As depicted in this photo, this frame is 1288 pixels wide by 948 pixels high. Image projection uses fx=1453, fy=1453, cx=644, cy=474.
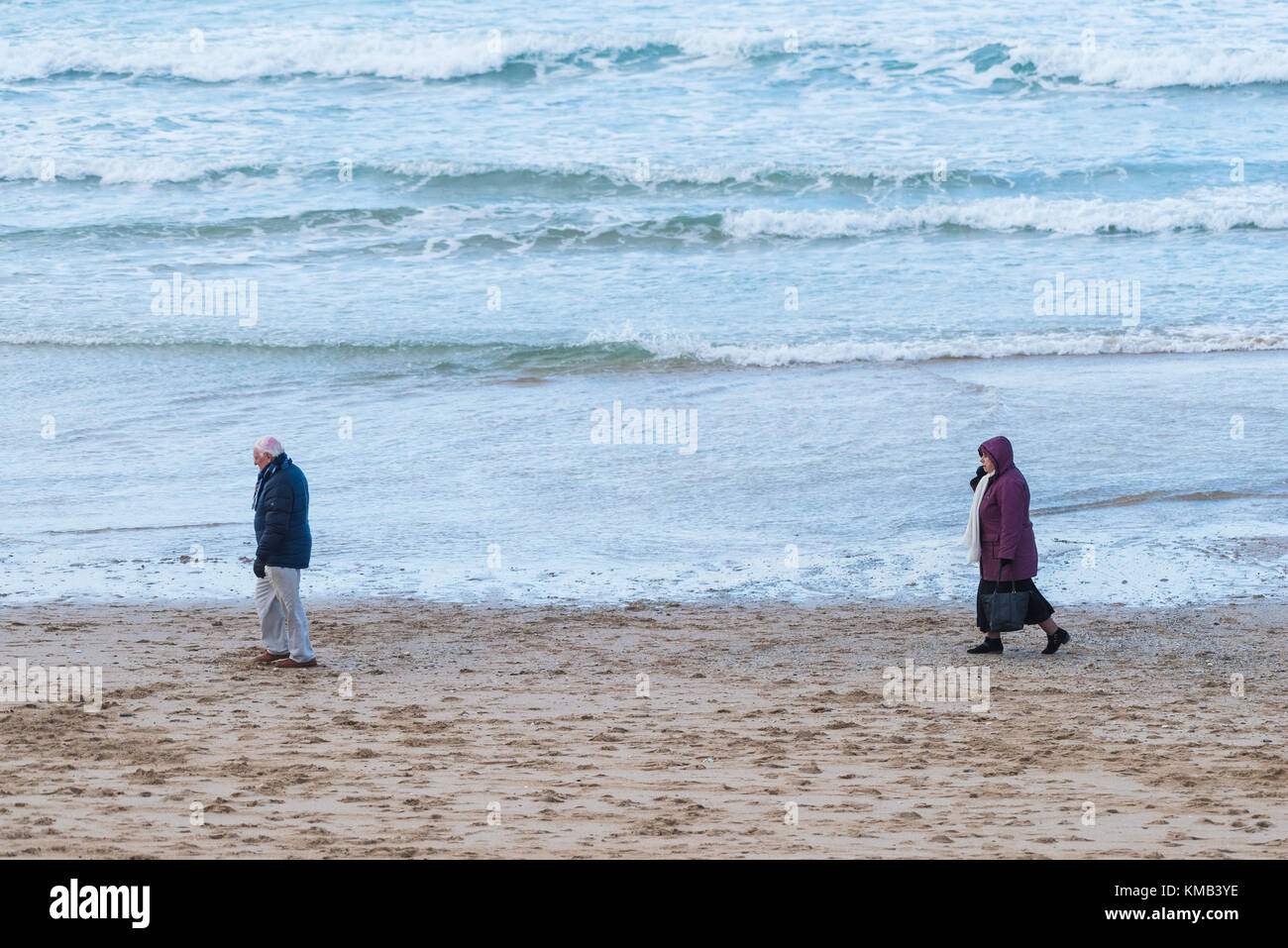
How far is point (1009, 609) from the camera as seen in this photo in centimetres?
906

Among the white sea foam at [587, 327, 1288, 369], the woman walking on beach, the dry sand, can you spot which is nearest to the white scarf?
the woman walking on beach

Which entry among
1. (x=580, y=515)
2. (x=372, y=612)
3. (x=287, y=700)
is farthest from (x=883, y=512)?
(x=287, y=700)

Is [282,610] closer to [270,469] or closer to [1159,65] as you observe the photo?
[270,469]

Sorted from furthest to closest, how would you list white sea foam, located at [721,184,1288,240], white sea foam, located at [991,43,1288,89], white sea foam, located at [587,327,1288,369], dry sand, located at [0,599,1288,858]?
white sea foam, located at [991,43,1288,89] → white sea foam, located at [721,184,1288,240] → white sea foam, located at [587,327,1288,369] → dry sand, located at [0,599,1288,858]

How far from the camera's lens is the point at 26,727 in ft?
24.0

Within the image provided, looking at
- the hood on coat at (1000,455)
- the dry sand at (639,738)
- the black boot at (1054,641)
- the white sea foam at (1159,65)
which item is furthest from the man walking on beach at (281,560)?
the white sea foam at (1159,65)

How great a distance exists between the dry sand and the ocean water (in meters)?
0.95

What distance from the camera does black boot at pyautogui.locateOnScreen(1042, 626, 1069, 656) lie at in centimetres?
914

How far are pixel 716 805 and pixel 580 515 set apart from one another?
20.5 ft

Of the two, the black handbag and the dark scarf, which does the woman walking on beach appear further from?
the dark scarf

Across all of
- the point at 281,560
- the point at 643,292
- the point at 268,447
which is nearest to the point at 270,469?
the point at 268,447

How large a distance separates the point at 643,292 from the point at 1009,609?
537 inches

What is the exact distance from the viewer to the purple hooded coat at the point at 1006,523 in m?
9.12
